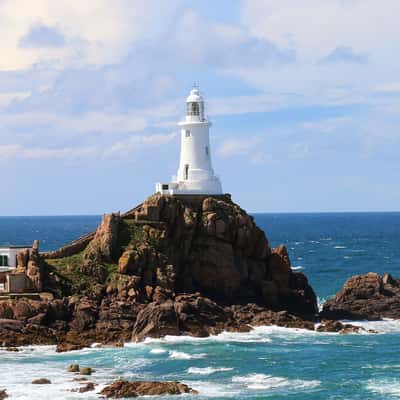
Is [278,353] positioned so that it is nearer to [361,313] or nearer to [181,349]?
[181,349]

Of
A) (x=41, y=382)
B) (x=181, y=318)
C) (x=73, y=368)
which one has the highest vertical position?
(x=181, y=318)

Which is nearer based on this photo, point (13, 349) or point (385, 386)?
point (385, 386)

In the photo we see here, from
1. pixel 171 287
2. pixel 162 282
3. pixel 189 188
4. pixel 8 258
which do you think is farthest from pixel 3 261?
pixel 189 188

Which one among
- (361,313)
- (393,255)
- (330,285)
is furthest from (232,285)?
(393,255)

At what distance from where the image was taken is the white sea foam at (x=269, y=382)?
5353cm

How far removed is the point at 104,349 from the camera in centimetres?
6384

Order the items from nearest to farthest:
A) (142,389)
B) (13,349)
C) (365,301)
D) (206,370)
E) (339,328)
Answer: (142,389) < (206,370) < (13,349) < (339,328) < (365,301)

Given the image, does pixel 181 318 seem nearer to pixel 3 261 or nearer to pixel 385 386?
pixel 3 261

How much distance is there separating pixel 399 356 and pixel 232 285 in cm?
1900

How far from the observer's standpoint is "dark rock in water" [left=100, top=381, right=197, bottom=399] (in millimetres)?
50469

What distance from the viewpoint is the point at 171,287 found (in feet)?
241

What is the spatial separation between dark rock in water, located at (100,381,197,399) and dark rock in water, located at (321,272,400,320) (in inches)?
1168

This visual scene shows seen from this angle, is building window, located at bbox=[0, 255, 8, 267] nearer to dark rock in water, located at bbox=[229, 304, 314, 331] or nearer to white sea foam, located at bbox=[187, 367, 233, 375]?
dark rock in water, located at bbox=[229, 304, 314, 331]

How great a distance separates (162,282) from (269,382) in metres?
20.4
